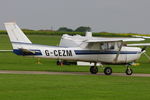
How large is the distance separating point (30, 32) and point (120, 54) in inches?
3303

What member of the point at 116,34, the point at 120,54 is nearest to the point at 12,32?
the point at 120,54

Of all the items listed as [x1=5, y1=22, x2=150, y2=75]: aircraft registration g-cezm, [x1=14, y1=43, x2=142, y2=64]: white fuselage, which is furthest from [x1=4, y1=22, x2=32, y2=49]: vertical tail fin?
[x1=14, y1=43, x2=142, y2=64]: white fuselage

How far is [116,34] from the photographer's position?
107 metres

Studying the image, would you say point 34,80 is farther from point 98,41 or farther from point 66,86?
point 98,41

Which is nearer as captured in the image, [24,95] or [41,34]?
[24,95]

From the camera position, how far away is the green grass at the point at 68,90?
1684 cm

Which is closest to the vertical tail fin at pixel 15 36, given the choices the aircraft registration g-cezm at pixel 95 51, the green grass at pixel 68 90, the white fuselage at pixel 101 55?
the aircraft registration g-cezm at pixel 95 51

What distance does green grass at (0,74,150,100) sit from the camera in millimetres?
16844

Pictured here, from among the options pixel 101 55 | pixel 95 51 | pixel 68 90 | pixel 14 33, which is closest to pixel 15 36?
pixel 14 33

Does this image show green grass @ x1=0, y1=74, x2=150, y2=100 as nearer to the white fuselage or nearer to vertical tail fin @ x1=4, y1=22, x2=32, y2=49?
vertical tail fin @ x1=4, y1=22, x2=32, y2=49

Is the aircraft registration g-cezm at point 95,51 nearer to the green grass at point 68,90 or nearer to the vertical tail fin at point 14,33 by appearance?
the vertical tail fin at point 14,33

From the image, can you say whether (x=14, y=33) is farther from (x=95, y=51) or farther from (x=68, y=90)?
(x=68, y=90)

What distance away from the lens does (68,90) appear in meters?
18.7

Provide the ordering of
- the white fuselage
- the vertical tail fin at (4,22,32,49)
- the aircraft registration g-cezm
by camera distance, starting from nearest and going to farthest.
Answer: the vertical tail fin at (4,22,32,49), the aircraft registration g-cezm, the white fuselage
